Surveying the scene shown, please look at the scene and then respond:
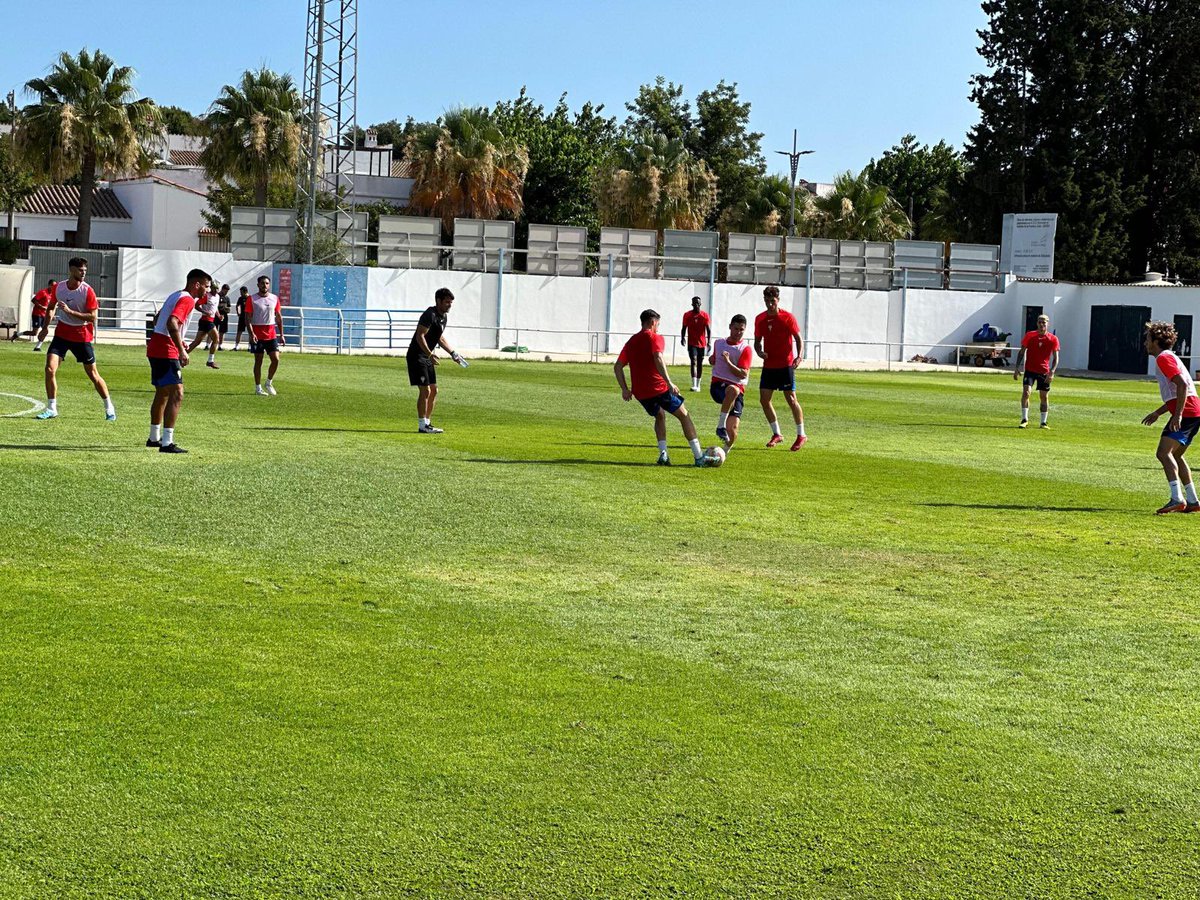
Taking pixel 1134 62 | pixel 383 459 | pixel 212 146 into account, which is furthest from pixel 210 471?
pixel 1134 62

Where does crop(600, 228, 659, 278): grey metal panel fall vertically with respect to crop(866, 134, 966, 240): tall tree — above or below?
below

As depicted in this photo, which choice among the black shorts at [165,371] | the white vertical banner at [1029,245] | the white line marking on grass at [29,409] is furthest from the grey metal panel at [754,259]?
the black shorts at [165,371]

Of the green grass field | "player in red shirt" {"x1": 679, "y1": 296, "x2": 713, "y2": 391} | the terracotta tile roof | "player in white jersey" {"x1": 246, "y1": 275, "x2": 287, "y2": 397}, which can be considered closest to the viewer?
the green grass field

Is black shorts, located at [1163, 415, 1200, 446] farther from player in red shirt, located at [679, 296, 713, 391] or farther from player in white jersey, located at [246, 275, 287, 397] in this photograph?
Answer: player in red shirt, located at [679, 296, 713, 391]

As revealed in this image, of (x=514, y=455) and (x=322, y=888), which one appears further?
(x=514, y=455)

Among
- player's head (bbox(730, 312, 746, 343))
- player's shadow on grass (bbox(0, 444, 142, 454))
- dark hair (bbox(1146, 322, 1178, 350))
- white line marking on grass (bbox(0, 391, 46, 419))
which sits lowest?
player's shadow on grass (bbox(0, 444, 142, 454))

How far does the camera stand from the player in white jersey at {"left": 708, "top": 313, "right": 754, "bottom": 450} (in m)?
18.3

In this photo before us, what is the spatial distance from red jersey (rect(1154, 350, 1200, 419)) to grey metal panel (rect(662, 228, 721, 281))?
4199 centimetres

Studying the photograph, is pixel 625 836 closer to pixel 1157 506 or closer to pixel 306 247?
pixel 1157 506

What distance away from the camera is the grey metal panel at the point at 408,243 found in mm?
51500

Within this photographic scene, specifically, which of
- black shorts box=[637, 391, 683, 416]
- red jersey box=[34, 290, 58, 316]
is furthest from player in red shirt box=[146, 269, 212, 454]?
red jersey box=[34, 290, 58, 316]

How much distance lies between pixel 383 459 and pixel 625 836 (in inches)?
443

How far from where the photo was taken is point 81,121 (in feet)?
197

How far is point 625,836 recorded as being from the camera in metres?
4.95
